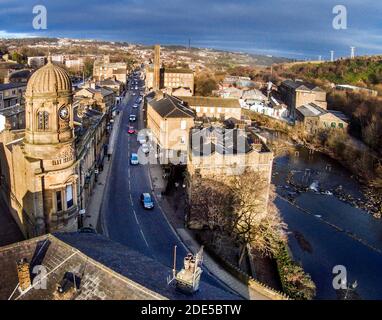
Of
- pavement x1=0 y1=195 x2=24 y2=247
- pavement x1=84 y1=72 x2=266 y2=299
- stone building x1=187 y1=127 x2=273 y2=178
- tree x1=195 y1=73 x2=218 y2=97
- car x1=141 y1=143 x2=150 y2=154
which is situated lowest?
pavement x1=84 y1=72 x2=266 y2=299

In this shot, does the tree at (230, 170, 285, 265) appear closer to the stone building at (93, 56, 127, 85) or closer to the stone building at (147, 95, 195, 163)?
the stone building at (147, 95, 195, 163)

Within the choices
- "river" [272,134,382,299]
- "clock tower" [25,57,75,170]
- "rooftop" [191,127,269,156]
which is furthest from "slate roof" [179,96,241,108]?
"clock tower" [25,57,75,170]

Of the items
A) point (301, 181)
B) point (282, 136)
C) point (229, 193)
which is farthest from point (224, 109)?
point (229, 193)

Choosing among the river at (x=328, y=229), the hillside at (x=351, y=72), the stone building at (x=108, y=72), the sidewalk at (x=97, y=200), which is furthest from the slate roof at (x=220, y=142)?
the hillside at (x=351, y=72)

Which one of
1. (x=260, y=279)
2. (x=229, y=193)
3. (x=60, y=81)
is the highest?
(x=60, y=81)

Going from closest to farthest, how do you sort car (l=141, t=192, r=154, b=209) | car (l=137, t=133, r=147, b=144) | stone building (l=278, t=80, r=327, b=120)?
car (l=141, t=192, r=154, b=209) → car (l=137, t=133, r=147, b=144) → stone building (l=278, t=80, r=327, b=120)

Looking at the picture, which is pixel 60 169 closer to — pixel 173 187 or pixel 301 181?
pixel 173 187

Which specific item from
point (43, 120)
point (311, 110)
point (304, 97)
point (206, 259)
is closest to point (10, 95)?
point (43, 120)
